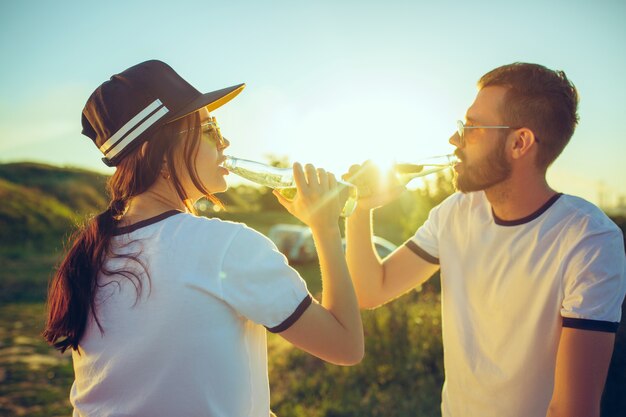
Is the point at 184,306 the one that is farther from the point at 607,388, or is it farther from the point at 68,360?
the point at 68,360

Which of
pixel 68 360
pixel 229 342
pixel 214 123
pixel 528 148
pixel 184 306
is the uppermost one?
pixel 214 123

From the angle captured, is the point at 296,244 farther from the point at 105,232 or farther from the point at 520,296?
the point at 105,232

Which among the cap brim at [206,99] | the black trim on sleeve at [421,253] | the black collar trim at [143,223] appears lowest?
the black trim on sleeve at [421,253]

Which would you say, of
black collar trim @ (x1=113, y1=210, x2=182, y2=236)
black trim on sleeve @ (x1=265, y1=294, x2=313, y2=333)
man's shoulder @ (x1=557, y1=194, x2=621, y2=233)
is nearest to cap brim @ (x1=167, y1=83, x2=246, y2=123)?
black collar trim @ (x1=113, y1=210, x2=182, y2=236)

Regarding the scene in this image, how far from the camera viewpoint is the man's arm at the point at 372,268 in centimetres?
274

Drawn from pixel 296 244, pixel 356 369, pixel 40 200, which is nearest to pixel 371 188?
pixel 356 369

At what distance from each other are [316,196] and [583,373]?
1.25m

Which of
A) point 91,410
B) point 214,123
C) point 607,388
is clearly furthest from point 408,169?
point 607,388

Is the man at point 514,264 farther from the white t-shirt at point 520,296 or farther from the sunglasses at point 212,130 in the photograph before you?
the sunglasses at point 212,130

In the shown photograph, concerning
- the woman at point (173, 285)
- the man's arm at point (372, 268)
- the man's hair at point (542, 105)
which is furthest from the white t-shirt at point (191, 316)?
the man's hair at point (542, 105)

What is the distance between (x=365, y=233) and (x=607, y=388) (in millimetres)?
3230

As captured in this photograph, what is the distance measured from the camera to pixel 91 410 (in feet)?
5.44

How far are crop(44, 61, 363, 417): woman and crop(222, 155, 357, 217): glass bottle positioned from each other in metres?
0.72

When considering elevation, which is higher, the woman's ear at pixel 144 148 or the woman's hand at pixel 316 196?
the woman's ear at pixel 144 148
